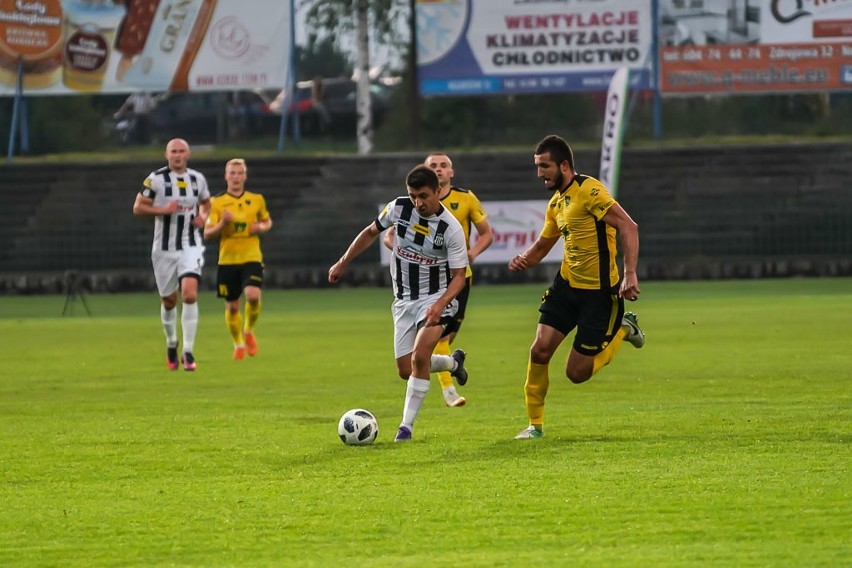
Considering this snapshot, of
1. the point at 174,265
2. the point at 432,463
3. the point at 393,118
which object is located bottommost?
the point at 432,463

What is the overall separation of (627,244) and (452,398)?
3.09 metres

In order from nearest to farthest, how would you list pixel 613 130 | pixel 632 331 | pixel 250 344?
pixel 632 331 < pixel 250 344 < pixel 613 130

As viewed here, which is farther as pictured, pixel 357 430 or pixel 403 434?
pixel 403 434

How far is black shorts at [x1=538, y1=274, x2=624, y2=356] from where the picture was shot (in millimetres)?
10219

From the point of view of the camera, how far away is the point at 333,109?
4347 cm

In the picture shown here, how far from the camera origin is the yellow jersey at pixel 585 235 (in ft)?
32.9

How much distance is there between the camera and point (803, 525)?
6.92 m

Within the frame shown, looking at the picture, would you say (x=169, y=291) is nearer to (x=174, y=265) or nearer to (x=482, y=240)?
→ (x=174, y=265)

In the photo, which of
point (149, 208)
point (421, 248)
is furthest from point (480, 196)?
point (421, 248)

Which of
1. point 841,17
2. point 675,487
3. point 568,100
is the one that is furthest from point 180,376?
point 568,100

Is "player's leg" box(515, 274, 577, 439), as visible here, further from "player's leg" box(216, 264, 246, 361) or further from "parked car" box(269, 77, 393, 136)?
"parked car" box(269, 77, 393, 136)

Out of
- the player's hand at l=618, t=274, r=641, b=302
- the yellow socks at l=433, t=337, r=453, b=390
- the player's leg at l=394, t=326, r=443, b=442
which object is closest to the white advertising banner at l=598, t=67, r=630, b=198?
the yellow socks at l=433, t=337, r=453, b=390

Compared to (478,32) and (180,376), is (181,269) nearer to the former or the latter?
(180,376)

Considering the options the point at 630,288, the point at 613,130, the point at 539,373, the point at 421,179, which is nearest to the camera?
the point at 630,288
